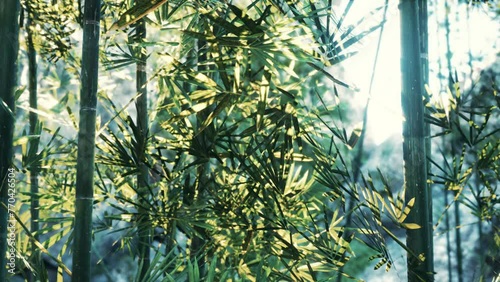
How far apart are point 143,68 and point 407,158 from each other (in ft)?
5.01

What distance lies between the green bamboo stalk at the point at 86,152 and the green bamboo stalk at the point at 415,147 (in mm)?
899

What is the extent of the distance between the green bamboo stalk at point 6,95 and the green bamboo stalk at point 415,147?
44.0 inches

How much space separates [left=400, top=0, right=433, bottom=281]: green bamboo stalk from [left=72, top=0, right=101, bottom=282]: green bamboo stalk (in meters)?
0.90

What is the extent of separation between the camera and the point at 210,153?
2721mm

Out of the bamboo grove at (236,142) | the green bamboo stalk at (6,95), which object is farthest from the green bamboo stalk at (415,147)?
the green bamboo stalk at (6,95)

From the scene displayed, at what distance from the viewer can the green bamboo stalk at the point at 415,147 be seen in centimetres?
192

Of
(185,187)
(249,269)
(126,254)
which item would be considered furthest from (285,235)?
(126,254)

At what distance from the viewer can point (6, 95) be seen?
190 centimetres

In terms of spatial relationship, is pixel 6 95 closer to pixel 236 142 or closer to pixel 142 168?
pixel 236 142

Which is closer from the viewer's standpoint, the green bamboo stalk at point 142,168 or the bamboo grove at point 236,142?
the bamboo grove at point 236,142

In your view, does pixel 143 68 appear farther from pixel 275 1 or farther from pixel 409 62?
pixel 409 62

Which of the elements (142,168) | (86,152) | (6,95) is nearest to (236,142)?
(142,168)

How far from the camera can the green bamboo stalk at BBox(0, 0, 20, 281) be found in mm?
1884

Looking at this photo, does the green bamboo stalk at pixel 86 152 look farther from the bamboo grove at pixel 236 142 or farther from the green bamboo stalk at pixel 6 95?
the green bamboo stalk at pixel 6 95
